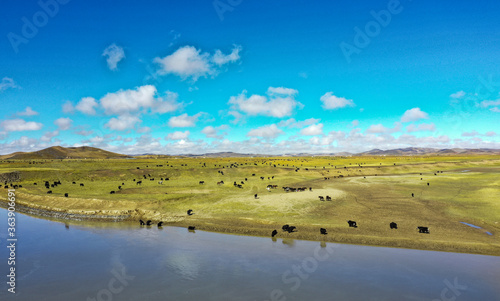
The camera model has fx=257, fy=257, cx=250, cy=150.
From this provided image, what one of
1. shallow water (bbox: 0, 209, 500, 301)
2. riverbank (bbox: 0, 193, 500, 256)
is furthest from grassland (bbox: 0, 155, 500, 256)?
shallow water (bbox: 0, 209, 500, 301)

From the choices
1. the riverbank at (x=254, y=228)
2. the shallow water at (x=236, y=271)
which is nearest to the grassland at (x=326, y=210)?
the riverbank at (x=254, y=228)

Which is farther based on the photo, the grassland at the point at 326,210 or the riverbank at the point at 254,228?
the grassland at the point at 326,210

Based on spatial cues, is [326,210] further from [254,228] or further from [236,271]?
[236,271]

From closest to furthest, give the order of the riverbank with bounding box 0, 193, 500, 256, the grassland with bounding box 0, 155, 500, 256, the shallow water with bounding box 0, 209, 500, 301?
the shallow water with bounding box 0, 209, 500, 301, the riverbank with bounding box 0, 193, 500, 256, the grassland with bounding box 0, 155, 500, 256

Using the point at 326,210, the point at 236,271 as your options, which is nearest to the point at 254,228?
the point at 236,271

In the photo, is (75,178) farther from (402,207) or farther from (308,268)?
(402,207)

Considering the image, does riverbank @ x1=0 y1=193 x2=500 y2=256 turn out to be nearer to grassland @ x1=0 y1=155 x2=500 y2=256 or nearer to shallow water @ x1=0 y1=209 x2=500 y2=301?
grassland @ x1=0 y1=155 x2=500 y2=256

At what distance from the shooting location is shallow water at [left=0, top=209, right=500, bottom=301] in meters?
14.8

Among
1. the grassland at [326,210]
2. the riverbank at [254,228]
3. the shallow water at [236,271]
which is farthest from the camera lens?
the grassland at [326,210]

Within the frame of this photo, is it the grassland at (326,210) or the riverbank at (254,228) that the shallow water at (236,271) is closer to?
the riverbank at (254,228)

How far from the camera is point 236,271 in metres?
17.6

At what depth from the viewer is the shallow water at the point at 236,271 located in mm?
14820

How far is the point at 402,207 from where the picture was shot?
114 feet

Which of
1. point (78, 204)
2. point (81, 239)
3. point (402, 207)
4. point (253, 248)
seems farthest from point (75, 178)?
point (402, 207)
